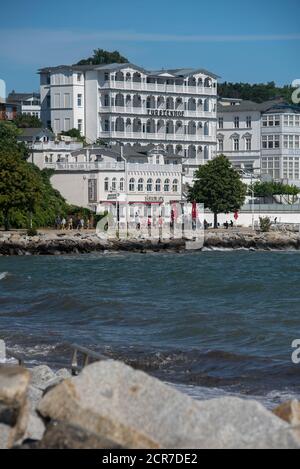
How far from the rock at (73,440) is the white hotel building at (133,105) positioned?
88.7m

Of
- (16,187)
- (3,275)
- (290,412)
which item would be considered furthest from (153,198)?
(290,412)

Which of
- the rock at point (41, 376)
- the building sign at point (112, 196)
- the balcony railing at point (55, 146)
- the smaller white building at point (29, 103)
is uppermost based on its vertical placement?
the smaller white building at point (29, 103)

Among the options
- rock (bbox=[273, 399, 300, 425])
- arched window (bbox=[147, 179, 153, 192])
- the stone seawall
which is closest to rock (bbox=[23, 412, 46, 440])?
rock (bbox=[273, 399, 300, 425])

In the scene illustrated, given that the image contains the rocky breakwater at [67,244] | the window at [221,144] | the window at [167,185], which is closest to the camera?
the rocky breakwater at [67,244]

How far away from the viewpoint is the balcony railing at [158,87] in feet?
327

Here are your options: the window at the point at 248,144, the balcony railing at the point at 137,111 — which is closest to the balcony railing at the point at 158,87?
the balcony railing at the point at 137,111

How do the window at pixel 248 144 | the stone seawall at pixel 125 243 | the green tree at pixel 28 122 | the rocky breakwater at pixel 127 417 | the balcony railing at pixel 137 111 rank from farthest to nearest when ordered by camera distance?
1. the window at pixel 248 144
2. the balcony railing at pixel 137 111
3. the green tree at pixel 28 122
4. the stone seawall at pixel 125 243
5. the rocky breakwater at pixel 127 417

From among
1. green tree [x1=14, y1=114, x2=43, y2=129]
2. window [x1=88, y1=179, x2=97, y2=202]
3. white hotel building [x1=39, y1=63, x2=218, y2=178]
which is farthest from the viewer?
white hotel building [x1=39, y1=63, x2=218, y2=178]

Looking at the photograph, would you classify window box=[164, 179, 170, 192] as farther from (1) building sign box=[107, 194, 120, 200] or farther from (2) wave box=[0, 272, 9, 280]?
(2) wave box=[0, 272, 9, 280]

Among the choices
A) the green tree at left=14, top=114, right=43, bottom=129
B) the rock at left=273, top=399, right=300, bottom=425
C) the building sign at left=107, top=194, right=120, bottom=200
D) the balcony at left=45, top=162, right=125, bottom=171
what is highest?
the green tree at left=14, top=114, right=43, bottom=129

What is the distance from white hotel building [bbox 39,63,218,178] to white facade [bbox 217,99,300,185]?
659cm

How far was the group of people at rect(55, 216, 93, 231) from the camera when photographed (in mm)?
70875

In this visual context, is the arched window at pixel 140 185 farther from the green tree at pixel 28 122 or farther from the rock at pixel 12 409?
the rock at pixel 12 409

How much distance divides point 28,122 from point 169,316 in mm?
70855
